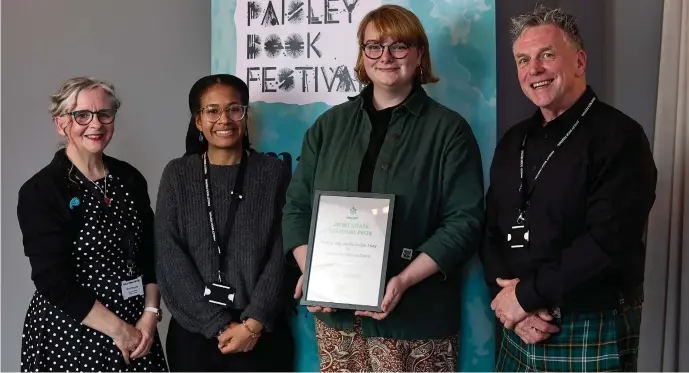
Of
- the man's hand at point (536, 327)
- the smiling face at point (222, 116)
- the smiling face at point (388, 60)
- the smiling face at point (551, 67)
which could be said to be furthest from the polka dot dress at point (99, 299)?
the smiling face at point (551, 67)

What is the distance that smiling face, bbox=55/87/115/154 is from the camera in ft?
7.45

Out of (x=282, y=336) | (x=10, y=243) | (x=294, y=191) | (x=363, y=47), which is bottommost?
(x=282, y=336)

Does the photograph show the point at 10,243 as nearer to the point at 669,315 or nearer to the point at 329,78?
the point at 329,78

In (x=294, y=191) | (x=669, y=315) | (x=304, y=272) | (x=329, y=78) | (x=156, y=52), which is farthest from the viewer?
(x=156, y=52)

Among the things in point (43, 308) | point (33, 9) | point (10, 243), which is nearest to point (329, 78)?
point (43, 308)

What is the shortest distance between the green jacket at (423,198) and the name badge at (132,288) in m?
0.60

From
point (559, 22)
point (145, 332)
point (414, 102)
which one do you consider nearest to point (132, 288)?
point (145, 332)

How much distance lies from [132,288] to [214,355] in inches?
15.2

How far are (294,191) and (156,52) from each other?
1208 mm

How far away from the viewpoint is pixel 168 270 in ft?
7.41

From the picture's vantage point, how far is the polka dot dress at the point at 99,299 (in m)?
2.22

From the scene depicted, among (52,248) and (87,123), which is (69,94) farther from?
(52,248)

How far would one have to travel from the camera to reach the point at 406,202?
2.04m

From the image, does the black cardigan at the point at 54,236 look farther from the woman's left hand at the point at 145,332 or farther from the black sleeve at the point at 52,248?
the woman's left hand at the point at 145,332
